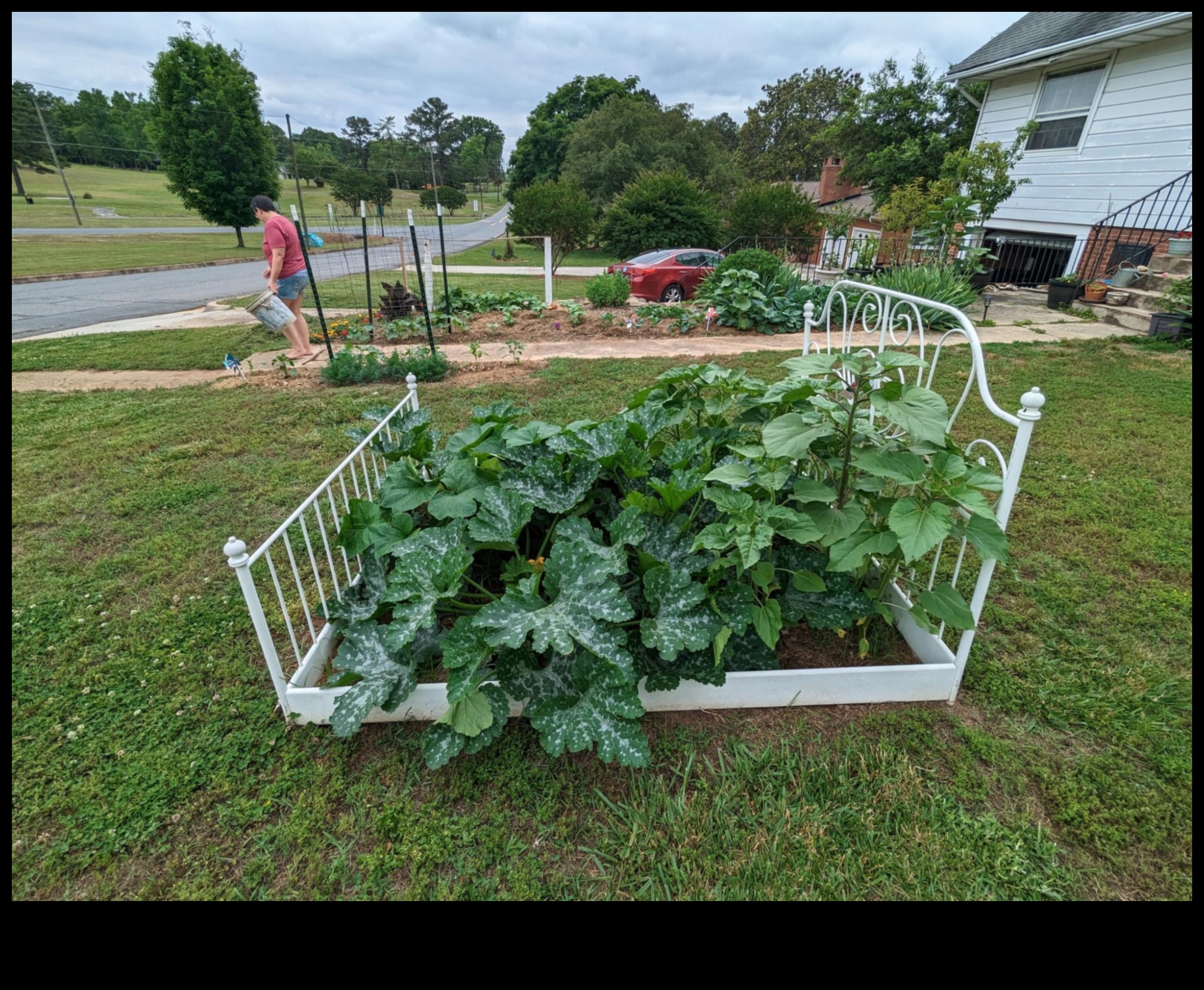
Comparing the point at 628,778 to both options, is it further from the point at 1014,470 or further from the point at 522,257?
the point at 522,257

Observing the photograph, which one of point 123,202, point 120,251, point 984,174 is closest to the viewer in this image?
point 984,174

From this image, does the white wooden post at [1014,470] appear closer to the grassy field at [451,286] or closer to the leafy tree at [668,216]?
the grassy field at [451,286]

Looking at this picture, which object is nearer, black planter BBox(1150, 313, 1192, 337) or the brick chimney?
black planter BBox(1150, 313, 1192, 337)

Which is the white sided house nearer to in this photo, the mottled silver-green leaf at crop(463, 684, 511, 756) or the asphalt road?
the asphalt road

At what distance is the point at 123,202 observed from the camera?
34.9 m

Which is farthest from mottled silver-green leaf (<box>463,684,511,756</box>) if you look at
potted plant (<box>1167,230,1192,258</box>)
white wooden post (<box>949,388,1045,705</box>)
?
potted plant (<box>1167,230,1192,258</box>)

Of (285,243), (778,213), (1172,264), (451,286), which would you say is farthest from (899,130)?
(285,243)

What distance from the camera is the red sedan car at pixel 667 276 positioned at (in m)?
9.86

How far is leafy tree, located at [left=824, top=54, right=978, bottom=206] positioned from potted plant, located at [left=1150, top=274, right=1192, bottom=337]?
8127 millimetres

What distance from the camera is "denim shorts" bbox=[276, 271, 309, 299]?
5.76 m

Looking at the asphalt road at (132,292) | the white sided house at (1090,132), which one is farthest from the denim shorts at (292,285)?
the white sided house at (1090,132)

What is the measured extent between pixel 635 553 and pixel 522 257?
844 inches

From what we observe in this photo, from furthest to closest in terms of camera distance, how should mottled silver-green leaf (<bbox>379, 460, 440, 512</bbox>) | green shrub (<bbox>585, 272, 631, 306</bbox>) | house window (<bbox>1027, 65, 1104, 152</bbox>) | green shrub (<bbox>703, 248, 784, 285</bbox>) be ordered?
1. house window (<bbox>1027, 65, 1104, 152</bbox>)
2. green shrub (<bbox>585, 272, 631, 306</bbox>)
3. green shrub (<bbox>703, 248, 784, 285</bbox>)
4. mottled silver-green leaf (<bbox>379, 460, 440, 512</bbox>)
